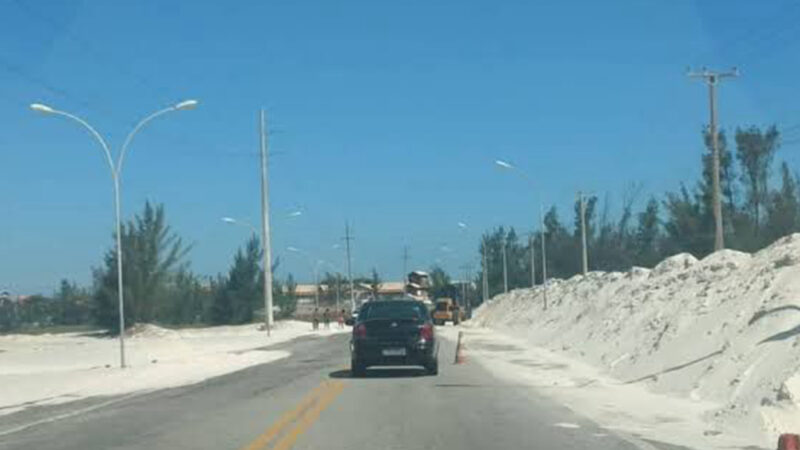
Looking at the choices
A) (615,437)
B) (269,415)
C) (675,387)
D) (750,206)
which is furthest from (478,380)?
(750,206)

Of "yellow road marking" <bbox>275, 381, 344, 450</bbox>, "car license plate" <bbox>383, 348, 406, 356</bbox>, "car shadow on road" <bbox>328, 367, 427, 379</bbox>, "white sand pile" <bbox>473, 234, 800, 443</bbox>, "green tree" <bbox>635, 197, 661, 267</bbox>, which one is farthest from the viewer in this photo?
"green tree" <bbox>635, 197, 661, 267</bbox>

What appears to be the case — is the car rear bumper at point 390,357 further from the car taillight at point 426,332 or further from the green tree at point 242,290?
the green tree at point 242,290

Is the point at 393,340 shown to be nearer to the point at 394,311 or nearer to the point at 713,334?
the point at 394,311

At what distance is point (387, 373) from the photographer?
28172 mm

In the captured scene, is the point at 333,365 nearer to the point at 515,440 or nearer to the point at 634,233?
the point at 515,440

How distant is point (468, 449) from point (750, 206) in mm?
53894

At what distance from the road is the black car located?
1.83 feet

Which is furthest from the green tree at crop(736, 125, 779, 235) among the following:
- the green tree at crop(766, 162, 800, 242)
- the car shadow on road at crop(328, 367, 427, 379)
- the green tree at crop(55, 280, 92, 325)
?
the green tree at crop(55, 280, 92, 325)

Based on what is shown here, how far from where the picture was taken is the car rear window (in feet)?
87.5

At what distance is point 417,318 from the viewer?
26.7 meters

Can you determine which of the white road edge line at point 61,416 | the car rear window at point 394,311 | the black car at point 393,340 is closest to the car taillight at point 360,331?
the black car at point 393,340

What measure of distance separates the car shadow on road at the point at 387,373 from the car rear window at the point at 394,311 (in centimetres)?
150

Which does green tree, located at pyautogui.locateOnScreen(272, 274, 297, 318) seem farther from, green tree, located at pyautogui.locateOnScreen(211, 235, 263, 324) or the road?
the road

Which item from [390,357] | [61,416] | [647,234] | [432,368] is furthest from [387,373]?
[647,234]
